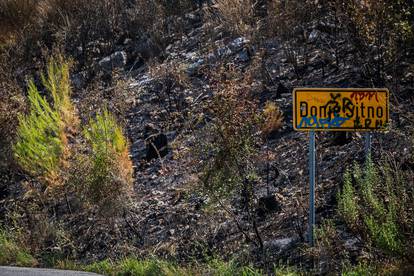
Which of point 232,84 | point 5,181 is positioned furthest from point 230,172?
point 5,181

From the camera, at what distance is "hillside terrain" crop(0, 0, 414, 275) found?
8.78 meters

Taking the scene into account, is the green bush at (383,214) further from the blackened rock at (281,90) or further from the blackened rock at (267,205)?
the blackened rock at (281,90)

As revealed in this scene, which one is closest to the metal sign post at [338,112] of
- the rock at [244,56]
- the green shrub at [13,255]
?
the green shrub at [13,255]

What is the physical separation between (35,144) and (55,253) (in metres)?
2.19

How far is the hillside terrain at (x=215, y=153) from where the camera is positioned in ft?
28.8

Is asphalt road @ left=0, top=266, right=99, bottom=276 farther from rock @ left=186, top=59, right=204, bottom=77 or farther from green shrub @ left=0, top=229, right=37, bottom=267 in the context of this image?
rock @ left=186, top=59, right=204, bottom=77

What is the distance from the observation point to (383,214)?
781 cm

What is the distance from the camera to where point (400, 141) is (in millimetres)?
10156

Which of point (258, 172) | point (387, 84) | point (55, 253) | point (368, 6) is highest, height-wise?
point (368, 6)

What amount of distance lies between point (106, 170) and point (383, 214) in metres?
4.64

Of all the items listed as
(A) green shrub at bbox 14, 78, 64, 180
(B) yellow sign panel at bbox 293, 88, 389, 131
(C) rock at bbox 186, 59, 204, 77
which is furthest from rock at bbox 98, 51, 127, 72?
(B) yellow sign panel at bbox 293, 88, 389, 131

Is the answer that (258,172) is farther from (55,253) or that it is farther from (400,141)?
(55,253)

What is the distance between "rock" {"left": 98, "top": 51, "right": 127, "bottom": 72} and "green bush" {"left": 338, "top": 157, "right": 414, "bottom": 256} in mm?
9271

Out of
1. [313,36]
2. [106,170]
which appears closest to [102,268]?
[106,170]
